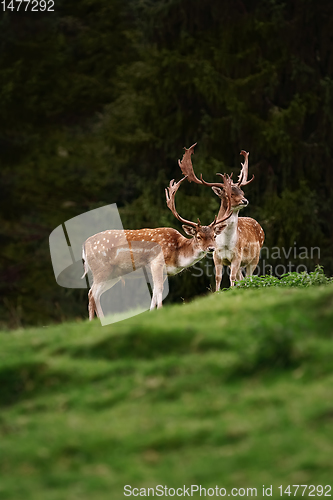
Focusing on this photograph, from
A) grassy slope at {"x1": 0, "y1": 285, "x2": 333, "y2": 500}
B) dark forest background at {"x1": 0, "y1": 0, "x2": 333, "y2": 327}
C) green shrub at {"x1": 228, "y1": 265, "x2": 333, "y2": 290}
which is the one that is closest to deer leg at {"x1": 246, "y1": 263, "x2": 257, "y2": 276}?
green shrub at {"x1": 228, "y1": 265, "x2": 333, "y2": 290}

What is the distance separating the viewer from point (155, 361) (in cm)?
615

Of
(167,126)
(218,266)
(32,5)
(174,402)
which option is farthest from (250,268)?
(32,5)

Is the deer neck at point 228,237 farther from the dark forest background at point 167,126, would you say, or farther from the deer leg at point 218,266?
the dark forest background at point 167,126

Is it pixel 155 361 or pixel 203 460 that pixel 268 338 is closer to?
Answer: pixel 155 361

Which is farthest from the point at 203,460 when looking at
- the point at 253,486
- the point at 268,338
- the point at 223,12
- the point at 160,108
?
the point at 223,12

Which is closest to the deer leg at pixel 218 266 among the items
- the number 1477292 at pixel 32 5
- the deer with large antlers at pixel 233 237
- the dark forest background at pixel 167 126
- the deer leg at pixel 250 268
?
the deer with large antlers at pixel 233 237

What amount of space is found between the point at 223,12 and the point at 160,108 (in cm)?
340

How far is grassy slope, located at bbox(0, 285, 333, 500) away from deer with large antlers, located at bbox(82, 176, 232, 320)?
4319mm

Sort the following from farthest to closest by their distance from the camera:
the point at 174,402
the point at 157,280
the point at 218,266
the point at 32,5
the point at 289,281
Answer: the point at 32,5 → the point at 218,266 → the point at 157,280 → the point at 289,281 → the point at 174,402

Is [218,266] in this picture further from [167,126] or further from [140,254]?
[167,126]

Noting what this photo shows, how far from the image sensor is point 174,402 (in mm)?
5602

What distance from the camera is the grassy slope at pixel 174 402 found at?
4.84 m

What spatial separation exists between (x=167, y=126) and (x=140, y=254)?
10.5 meters

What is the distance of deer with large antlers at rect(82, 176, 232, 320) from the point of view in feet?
37.7
